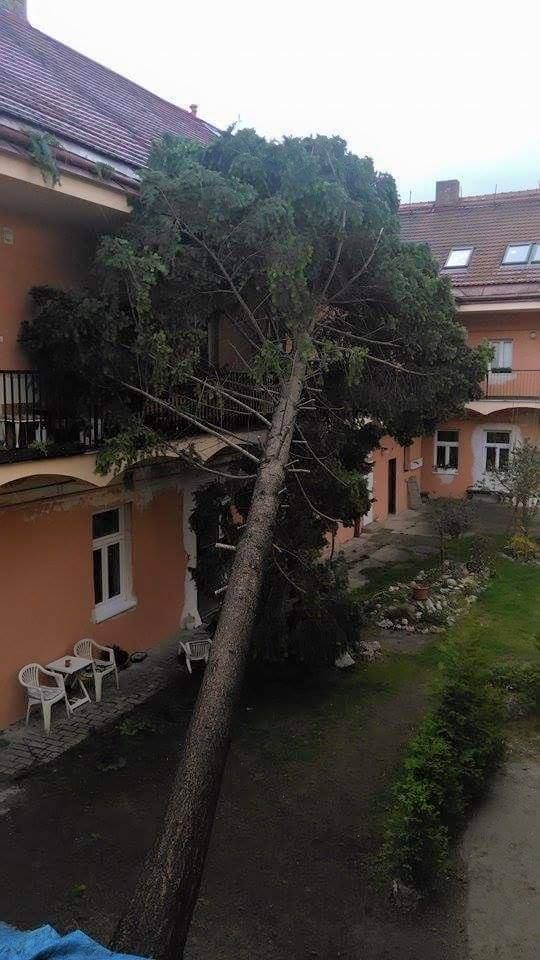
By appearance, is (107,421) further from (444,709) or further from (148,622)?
(444,709)

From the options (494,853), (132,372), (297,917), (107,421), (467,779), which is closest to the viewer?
(297,917)

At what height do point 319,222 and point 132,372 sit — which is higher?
point 319,222

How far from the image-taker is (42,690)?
28.3 ft

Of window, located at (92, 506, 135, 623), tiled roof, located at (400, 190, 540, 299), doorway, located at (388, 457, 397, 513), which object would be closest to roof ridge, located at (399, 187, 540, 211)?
tiled roof, located at (400, 190, 540, 299)

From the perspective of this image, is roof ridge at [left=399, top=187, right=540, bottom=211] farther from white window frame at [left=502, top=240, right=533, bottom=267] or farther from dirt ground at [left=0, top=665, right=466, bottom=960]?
dirt ground at [left=0, top=665, right=466, bottom=960]

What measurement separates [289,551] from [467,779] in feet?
10.6

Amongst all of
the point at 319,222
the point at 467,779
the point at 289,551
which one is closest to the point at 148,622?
the point at 289,551

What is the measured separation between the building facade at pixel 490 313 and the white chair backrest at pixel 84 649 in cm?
1400

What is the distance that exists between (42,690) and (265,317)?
5365 millimetres

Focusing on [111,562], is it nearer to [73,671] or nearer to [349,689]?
[73,671]

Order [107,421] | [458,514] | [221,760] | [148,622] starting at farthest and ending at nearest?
[458,514]
[148,622]
[107,421]
[221,760]

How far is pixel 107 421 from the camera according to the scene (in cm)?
854

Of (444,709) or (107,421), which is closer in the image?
(444,709)

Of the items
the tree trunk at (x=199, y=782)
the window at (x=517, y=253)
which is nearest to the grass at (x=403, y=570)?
the tree trunk at (x=199, y=782)
